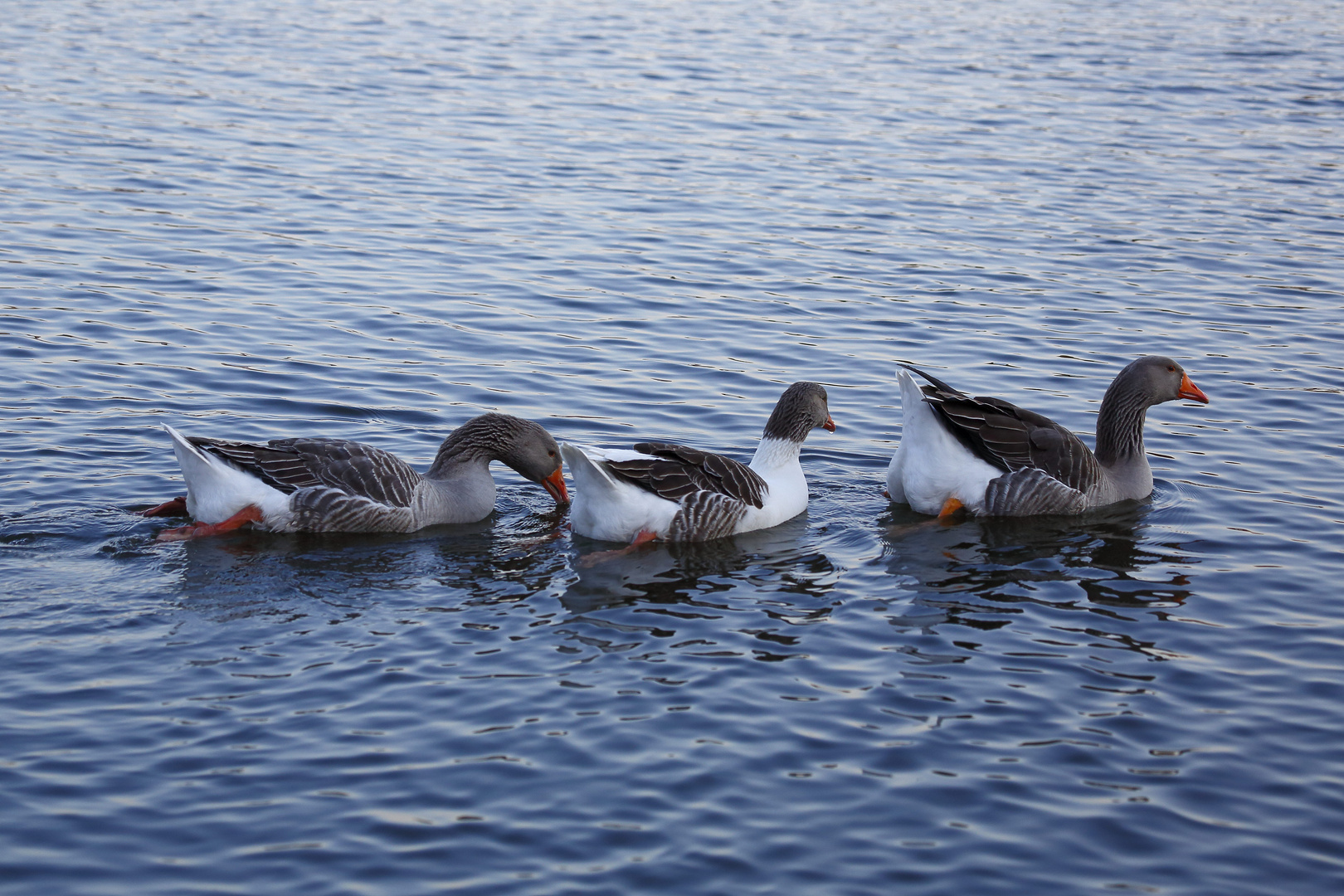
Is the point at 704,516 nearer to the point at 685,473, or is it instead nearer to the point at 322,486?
the point at 685,473

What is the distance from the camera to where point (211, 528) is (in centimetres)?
993

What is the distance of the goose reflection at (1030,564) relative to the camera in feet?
31.0

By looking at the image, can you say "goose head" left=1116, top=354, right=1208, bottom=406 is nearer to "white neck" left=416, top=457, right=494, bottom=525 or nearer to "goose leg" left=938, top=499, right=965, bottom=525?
"goose leg" left=938, top=499, right=965, bottom=525

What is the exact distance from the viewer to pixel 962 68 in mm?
29234

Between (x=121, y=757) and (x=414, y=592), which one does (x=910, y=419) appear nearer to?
(x=414, y=592)

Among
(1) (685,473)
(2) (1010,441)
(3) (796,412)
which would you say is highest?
(3) (796,412)

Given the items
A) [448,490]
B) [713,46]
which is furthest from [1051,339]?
[713,46]

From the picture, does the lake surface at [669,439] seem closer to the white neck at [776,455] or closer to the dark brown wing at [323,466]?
the dark brown wing at [323,466]

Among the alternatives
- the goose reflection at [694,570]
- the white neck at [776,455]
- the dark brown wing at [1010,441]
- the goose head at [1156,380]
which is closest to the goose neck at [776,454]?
the white neck at [776,455]

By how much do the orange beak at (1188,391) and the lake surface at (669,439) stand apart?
0.73 meters

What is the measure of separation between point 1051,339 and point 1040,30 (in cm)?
2035

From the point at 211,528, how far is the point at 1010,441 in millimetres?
6006

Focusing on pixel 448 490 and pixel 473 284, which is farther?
pixel 473 284

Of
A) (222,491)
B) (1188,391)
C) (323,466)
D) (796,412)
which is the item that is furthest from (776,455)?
(222,491)
